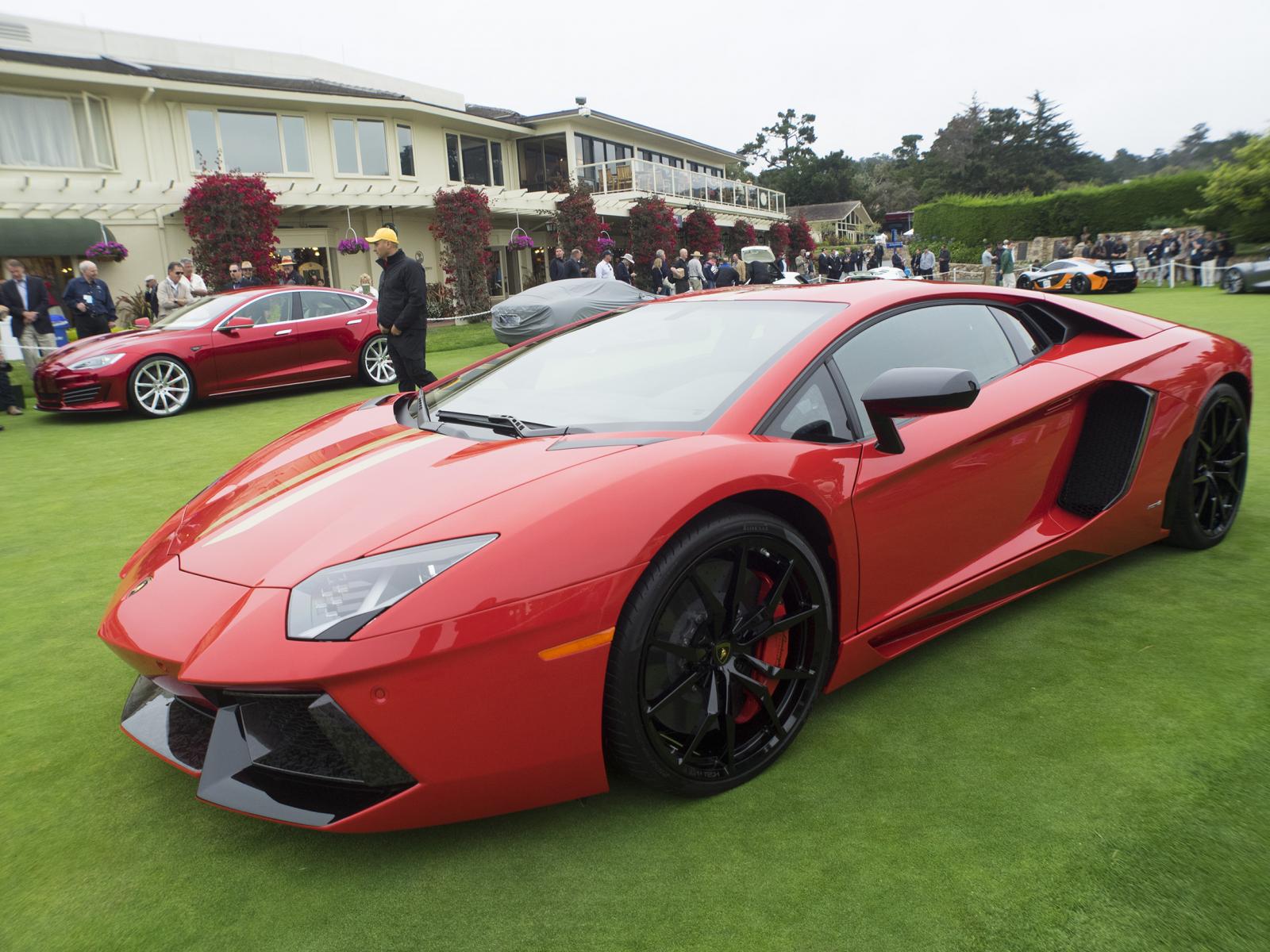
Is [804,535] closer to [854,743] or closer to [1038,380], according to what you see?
[854,743]

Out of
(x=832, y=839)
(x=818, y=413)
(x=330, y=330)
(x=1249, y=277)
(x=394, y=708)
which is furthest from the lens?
(x=1249, y=277)

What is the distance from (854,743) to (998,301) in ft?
5.40

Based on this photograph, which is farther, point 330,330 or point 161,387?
point 330,330

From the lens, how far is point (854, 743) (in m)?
2.36

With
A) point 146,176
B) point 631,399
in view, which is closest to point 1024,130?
point 146,176

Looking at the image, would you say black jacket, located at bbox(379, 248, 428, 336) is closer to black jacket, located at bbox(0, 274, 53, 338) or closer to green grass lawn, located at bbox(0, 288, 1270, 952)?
green grass lawn, located at bbox(0, 288, 1270, 952)

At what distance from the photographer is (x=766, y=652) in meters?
2.27

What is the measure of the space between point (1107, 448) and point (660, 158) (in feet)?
129

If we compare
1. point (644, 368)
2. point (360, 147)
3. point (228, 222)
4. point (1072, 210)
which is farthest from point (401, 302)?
point (1072, 210)

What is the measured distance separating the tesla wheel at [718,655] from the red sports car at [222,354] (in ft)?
24.3

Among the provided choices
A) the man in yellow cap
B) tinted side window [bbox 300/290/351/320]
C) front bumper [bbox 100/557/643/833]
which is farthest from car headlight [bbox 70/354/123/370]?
front bumper [bbox 100/557/643/833]

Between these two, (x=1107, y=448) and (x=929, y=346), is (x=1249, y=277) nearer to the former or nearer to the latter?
(x=1107, y=448)

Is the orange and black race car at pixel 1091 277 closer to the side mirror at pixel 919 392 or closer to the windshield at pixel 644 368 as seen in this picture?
the windshield at pixel 644 368

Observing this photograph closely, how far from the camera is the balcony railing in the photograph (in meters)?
30.9
